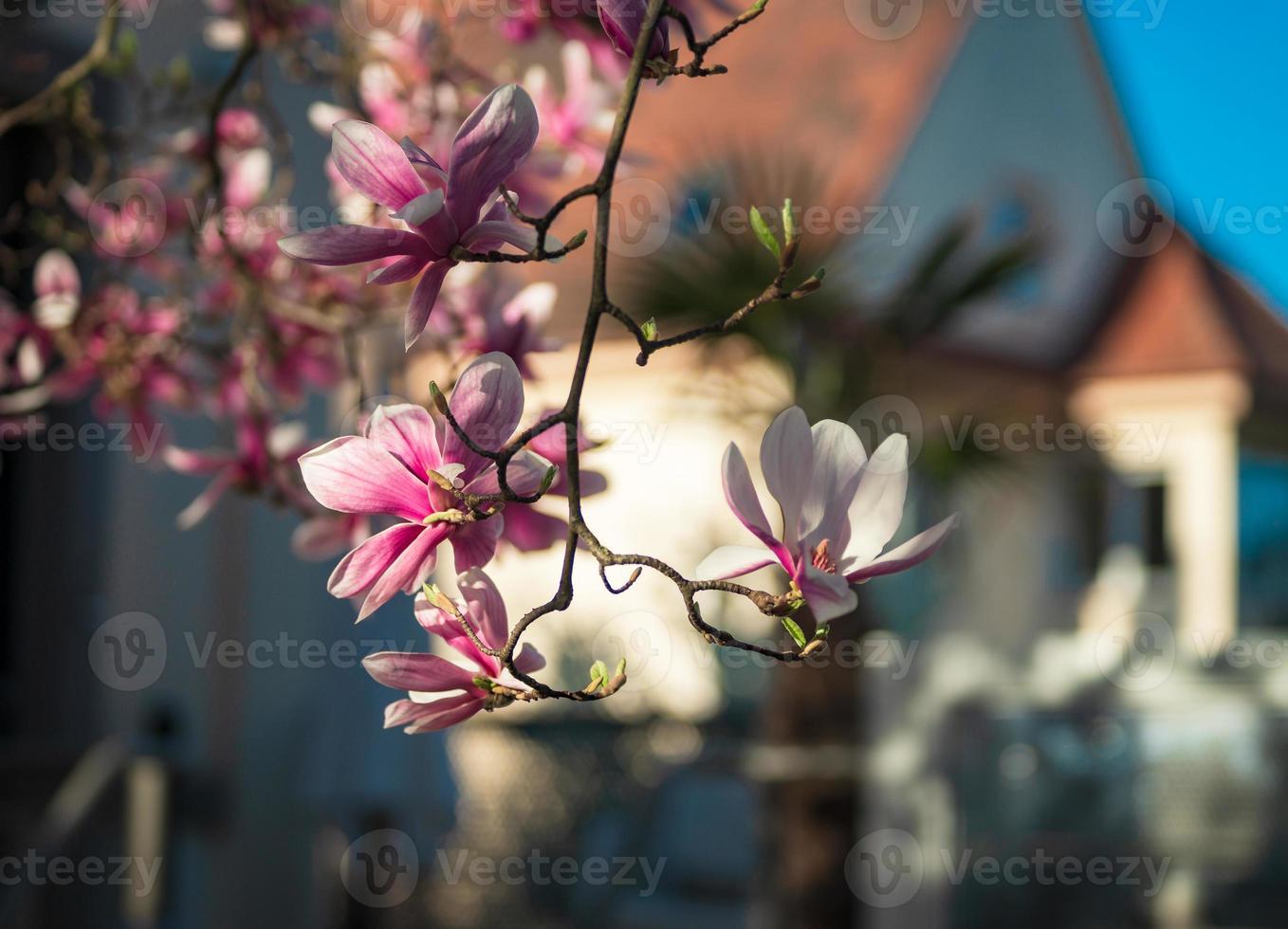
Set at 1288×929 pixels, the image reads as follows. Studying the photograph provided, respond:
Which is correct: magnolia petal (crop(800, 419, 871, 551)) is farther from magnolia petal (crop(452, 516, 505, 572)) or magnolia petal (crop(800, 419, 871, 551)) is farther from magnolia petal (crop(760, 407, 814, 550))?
magnolia petal (crop(452, 516, 505, 572))

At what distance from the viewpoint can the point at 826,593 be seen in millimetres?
608

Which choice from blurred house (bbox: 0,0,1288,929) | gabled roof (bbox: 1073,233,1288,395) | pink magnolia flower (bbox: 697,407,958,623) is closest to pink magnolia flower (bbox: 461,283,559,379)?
pink magnolia flower (bbox: 697,407,958,623)

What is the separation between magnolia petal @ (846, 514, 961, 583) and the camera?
609 mm

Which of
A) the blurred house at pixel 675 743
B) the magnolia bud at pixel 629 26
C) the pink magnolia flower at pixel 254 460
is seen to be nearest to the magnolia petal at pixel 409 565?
the magnolia bud at pixel 629 26

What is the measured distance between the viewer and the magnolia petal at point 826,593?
0.60 meters

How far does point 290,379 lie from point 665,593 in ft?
20.7

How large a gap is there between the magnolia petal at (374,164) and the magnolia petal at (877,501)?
0.24 metres

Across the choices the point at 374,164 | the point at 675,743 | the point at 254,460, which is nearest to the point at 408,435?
the point at 374,164

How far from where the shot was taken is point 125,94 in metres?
4.37

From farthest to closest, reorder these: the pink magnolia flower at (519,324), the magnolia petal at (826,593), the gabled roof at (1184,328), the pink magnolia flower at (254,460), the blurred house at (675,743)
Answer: the gabled roof at (1184,328), the blurred house at (675,743), the pink magnolia flower at (254,460), the pink magnolia flower at (519,324), the magnolia petal at (826,593)

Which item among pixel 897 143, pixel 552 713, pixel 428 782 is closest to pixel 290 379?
pixel 428 782

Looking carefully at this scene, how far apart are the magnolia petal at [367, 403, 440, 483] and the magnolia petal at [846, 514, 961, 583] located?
0.20 metres

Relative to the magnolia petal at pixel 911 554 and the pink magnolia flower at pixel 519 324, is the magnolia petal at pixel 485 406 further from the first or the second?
the pink magnolia flower at pixel 519 324

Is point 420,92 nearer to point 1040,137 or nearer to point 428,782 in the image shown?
point 428,782
